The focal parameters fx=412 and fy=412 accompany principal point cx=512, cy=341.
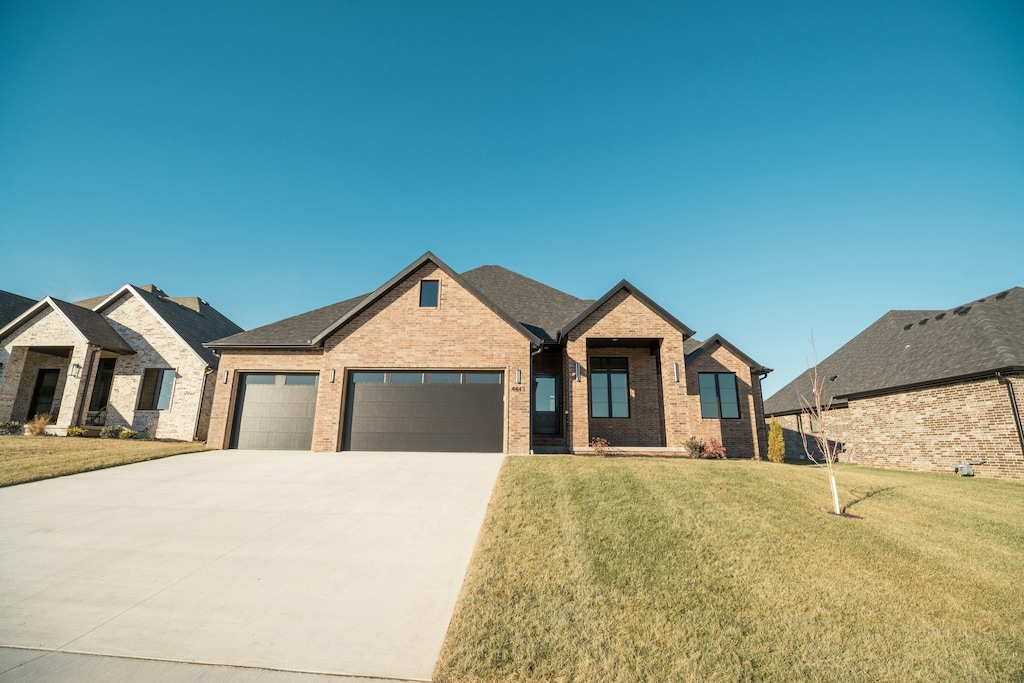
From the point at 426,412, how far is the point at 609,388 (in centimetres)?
763

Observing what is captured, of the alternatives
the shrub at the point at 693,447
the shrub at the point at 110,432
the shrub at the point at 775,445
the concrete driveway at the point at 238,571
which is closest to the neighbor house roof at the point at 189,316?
the shrub at the point at 110,432

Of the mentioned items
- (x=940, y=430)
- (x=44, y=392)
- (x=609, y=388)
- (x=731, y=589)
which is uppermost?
(x=609, y=388)

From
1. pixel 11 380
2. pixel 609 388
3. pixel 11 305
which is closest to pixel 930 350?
pixel 609 388

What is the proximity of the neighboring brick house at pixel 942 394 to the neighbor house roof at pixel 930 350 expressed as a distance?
0.16 feet

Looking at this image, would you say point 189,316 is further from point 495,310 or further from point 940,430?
point 940,430

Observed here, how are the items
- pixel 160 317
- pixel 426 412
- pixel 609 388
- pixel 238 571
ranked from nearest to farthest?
pixel 238 571
pixel 426 412
pixel 609 388
pixel 160 317

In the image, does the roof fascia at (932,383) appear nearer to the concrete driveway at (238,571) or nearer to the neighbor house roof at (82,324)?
the concrete driveway at (238,571)

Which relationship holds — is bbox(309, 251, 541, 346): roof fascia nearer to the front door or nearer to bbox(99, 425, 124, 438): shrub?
the front door

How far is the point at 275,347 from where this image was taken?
15.1 meters

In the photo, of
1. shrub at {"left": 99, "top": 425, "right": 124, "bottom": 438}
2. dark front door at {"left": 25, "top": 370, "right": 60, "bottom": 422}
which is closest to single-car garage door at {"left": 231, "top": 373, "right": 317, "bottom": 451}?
shrub at {"left": 99, "top": 425, "right": 124, "bottom": 438}

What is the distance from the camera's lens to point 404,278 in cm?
1509

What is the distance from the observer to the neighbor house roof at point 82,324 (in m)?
18.3

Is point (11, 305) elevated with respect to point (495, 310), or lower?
elevated

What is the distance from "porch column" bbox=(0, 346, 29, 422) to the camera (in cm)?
1856
